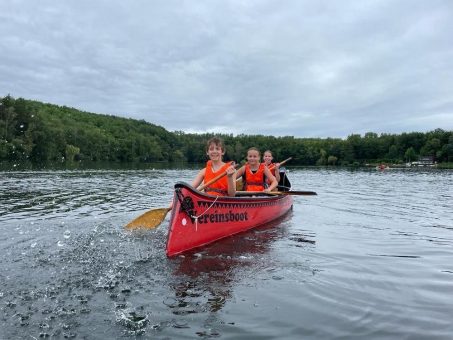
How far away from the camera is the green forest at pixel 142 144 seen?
68250 millimetres

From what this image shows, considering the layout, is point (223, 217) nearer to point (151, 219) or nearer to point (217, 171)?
point (217, 171)

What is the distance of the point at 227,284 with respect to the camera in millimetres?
5676

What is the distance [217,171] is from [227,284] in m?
3.61

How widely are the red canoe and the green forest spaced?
61737mm

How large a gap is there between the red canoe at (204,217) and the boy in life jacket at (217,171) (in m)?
0.43

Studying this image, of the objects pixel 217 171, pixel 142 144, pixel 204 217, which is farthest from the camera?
pixel 142 144

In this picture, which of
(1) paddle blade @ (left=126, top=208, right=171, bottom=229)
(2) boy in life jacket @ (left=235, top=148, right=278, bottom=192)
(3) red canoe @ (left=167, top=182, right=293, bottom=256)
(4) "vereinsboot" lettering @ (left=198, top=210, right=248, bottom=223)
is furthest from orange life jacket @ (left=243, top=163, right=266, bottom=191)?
Result: (1) paddle blade @ (left=126, top=208, right=171, bottom=229)

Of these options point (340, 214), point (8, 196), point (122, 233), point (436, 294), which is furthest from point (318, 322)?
point (8, 196)

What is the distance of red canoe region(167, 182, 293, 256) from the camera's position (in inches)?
280

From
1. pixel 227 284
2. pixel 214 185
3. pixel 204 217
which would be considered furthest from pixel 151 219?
pixel 227 284

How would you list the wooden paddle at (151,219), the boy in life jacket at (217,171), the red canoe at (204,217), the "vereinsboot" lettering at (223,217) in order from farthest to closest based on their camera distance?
the wooden paddle at (151,219) → the boy in life jacket at (217,171) → the "vereinsboot" lettering at (223,217) → the red canoe at (204,217)

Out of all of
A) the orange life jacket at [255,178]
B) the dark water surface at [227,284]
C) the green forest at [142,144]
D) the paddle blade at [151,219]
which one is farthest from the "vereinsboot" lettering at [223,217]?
the green forest at [142,144]

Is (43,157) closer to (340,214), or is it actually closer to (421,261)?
(340,214)

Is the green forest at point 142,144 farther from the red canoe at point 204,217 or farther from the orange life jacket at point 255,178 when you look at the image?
the red canoe at point 204,217
